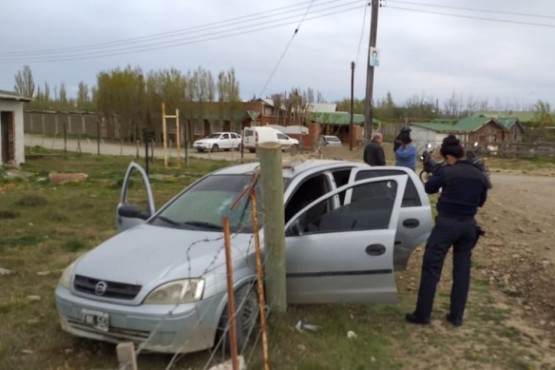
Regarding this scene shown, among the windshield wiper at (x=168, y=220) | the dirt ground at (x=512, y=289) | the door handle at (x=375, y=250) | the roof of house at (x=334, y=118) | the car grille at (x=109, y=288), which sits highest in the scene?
the roof of house at (x=334, y=118)

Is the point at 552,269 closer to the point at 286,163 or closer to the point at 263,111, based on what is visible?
the point at 286,163

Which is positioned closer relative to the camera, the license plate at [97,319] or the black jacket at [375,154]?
the license plate at [97,319]

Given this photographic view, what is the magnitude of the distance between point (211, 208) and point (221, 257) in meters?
0.96

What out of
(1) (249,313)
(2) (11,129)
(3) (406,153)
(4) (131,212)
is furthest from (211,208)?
(2) (11,129)

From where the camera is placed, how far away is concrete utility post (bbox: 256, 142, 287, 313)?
14.1 ft

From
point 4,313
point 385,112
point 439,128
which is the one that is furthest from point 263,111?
point 4,313

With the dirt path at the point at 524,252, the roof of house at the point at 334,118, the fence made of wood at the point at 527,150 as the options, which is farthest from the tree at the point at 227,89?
the dirt path at the point at 524,252

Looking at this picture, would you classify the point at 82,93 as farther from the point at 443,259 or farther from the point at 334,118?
the point at 443,259

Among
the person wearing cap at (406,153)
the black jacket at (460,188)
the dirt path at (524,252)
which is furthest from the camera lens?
the person wearing cap at (406,153)

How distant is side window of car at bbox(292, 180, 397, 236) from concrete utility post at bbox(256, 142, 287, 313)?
37 centimetres

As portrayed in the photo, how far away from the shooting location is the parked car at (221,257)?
388 cm

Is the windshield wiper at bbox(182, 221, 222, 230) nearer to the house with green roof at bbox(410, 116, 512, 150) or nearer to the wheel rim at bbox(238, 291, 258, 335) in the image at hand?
the wheel rim at bbox(238, 291, 258, 335)

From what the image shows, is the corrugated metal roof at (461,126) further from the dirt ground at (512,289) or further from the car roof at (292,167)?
the car roof at (292,167)

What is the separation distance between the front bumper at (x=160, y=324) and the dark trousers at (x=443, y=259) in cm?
198
